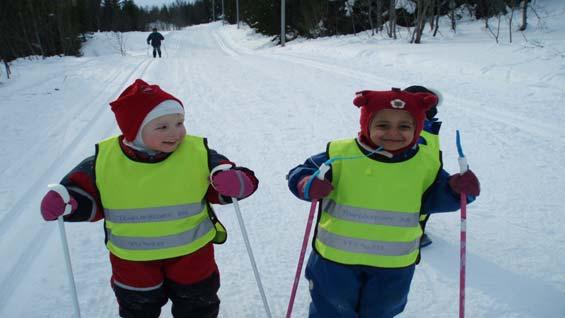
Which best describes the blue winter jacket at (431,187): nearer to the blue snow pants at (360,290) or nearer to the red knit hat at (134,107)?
the blue snow pants at (360,290)

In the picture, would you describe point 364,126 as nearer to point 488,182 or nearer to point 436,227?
point 436,227

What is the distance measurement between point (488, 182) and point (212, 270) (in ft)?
10.2

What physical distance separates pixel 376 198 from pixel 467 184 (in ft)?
1.26

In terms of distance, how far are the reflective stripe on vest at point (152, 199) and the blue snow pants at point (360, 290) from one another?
0.68m

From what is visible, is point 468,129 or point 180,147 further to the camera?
point 468,129

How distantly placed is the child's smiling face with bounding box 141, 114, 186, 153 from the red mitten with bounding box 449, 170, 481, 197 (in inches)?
49.9

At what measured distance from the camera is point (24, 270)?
2.85 m

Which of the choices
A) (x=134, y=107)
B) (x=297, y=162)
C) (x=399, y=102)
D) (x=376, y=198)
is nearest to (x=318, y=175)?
(x=376, y=198)

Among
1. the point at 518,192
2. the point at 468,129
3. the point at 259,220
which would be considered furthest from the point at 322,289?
the point at 468,129

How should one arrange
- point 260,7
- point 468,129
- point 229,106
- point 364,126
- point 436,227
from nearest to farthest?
point 364,126 < point 436,227 < point 468,129 < point 229,106 < point 260,7

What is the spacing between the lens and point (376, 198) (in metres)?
1.80

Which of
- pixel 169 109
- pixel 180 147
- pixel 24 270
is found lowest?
pixel 24 270

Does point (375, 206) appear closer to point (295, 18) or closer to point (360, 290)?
point (360, 290)

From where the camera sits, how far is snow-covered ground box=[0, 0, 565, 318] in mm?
2627
